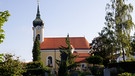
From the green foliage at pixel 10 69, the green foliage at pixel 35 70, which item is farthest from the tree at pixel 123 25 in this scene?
the green foliage at pixel 10 69

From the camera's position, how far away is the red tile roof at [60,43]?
7444 centimetres

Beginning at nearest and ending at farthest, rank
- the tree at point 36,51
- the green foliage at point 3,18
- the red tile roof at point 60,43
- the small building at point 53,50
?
the green foliage at point 3,18, the tree at point 36,51, the small building at point 53,50, the red tile roof at point 60,43

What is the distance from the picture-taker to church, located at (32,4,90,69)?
242 feet

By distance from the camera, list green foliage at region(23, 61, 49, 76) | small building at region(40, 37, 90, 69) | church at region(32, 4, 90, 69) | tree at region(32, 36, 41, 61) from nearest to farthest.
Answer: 1. green foliage at region(23, 61, 49, 76)
2. tree at region(32, 36, 41, 61)
3. small building at region(40, 37, 90, 69)
4. church at region(32, 4, 90, 69)

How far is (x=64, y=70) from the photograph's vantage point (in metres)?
44.4

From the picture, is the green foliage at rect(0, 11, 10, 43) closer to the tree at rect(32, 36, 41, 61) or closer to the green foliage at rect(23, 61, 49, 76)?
the green foliage at rect(23, 61, 49, 76)

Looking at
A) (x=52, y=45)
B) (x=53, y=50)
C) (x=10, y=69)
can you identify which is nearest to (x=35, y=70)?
(x=53, y=50)

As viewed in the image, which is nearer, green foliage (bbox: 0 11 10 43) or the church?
green foliage (bbox: 0 11 10 43)

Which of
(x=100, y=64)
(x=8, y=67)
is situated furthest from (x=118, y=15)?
(x=8, y=67)

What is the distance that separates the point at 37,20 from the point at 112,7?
32.1 m

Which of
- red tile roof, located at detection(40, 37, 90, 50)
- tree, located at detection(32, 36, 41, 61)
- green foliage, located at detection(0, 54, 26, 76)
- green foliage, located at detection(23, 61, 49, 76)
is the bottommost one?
green foliage, located at detection(23, 61, 49, 76)

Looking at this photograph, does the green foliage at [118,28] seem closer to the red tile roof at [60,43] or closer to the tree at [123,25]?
the tree at [123,25]

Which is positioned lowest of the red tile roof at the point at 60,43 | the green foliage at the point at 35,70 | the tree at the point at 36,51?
the green foliage at the point at 35,70

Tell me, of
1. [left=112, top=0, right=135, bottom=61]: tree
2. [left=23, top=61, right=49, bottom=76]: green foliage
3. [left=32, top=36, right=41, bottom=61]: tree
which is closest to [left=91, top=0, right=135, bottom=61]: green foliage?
[left=112, top=0, right=135, bottom=61]: tree
